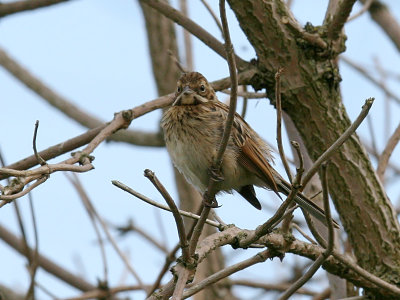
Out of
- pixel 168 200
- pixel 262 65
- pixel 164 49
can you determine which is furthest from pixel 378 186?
pixel 164 49

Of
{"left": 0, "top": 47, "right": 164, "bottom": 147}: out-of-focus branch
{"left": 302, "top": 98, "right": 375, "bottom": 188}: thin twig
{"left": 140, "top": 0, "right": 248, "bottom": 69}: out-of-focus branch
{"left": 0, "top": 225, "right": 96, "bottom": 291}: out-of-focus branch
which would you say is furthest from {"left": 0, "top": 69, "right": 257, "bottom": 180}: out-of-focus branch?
{"left": 0, "top": 47, "right": 164, "bottom": 147}: out-of-focus branch

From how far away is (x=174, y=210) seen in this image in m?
2.69

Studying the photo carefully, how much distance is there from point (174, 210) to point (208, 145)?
1435mm

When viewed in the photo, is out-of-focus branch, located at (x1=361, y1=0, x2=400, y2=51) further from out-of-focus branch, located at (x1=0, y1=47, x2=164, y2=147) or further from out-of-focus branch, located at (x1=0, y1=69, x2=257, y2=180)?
out-of-focus branch, located at (x1=0, y1=47, x2=164, y2=147)

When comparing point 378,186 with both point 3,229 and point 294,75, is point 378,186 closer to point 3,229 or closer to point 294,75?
point 294,75

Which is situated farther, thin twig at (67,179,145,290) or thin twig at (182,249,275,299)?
thin twig at (67,179,145,290)

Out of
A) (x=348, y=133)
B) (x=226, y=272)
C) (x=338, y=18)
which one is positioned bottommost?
(x=226, y=272)

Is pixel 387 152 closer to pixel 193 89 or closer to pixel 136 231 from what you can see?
pixel 193 89

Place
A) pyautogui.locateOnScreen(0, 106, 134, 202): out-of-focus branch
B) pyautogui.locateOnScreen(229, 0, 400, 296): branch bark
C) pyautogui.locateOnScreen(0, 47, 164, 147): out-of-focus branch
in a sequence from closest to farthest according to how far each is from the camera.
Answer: pyautogui.locateOnScreen(0, 106, 134, 202): out-of-focus branch < pyautogui.locateOnScreen(229, 0, 400, 296): branch bark < pyautogui.locateOnScreen(0, 47, 164, 147): out-of-focus branch

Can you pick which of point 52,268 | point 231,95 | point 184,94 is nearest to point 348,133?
point 231,95

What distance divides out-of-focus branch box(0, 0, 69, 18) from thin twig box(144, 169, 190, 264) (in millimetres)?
2317

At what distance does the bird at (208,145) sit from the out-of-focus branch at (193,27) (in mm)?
188

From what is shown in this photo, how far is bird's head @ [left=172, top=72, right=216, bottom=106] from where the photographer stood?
171 inches

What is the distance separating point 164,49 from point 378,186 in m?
2.82
